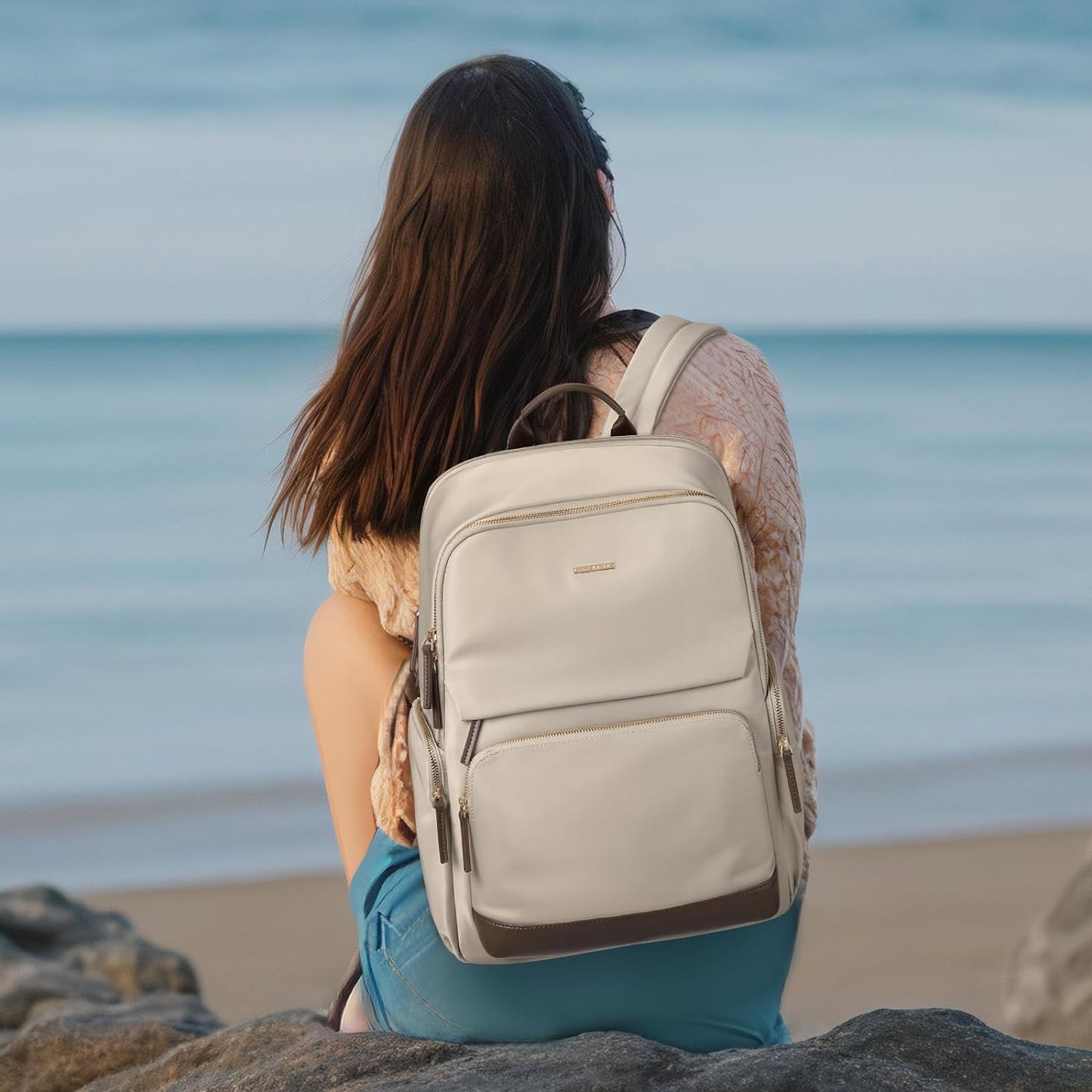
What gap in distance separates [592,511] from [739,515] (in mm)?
230

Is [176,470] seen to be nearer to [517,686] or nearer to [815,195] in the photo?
[517,686]

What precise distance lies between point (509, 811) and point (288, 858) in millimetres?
2736

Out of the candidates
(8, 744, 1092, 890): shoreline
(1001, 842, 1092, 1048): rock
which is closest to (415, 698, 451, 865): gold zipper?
(1001, 842, 1092, 1048): rock

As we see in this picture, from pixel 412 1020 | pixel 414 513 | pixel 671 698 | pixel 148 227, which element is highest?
pixel 148 227

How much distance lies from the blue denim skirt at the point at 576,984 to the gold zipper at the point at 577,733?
171mm

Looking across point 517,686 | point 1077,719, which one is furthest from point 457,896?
point 1077,719

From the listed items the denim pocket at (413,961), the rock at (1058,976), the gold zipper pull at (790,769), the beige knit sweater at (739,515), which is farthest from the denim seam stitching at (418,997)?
the rock at (1058,976)

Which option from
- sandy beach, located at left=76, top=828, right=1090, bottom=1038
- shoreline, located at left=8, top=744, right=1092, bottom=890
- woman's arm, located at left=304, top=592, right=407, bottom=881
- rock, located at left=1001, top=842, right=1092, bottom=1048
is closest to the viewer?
woman's arm, located at left=304, top=592, right=407, bottom=881

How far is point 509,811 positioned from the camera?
50.9 inches

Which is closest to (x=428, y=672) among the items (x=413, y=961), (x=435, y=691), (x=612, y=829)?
(x=435, y=691)

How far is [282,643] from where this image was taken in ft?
22.0

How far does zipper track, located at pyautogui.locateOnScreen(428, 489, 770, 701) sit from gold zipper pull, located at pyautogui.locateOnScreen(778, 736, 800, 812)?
0.07 metres

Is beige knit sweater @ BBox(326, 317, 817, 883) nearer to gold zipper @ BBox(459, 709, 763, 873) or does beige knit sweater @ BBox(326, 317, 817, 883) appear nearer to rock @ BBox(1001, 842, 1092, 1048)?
gold zipper @ BBox(459, 709, 763, 873)

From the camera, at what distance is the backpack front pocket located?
1279 millimetres
